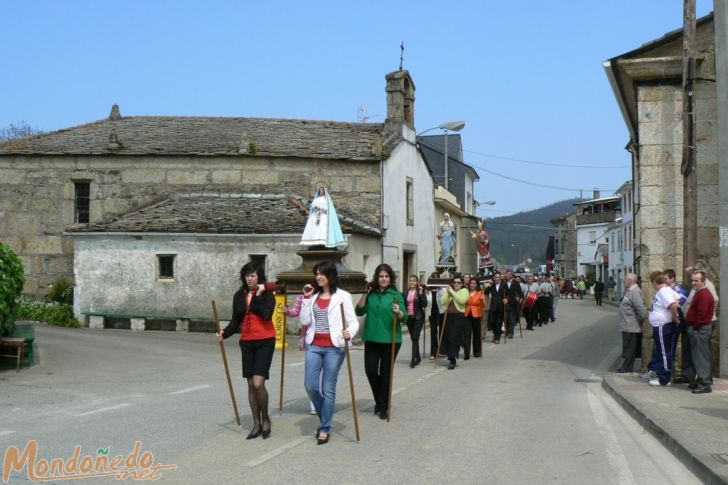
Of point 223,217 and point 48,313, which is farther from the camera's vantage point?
point 48,313

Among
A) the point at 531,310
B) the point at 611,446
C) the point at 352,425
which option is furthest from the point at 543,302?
the point at 611,446

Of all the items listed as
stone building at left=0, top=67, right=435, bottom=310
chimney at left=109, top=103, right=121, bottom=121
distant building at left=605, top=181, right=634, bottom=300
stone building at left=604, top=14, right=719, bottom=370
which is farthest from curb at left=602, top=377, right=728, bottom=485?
distant building at left=605, top=181, right=634, bottom=300

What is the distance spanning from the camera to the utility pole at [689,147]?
486 inches

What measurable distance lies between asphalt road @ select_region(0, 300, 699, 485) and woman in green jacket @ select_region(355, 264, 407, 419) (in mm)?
349

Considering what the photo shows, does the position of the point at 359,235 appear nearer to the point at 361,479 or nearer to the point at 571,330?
the point at 571,330

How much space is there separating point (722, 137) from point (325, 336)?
7.35 m

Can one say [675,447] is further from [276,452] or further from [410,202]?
[410,202]

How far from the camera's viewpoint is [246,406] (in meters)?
10.3

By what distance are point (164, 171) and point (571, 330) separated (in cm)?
1442

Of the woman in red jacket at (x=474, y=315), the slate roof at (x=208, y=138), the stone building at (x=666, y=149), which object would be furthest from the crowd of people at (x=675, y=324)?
the slate roof at (x=208, y=138)

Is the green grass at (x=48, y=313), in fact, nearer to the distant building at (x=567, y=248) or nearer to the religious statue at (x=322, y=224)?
the religious statue at (x=322, y=224)

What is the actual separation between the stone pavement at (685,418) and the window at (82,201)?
19.1 metres

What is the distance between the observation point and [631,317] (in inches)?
520

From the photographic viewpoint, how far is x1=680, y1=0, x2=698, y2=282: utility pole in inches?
486
